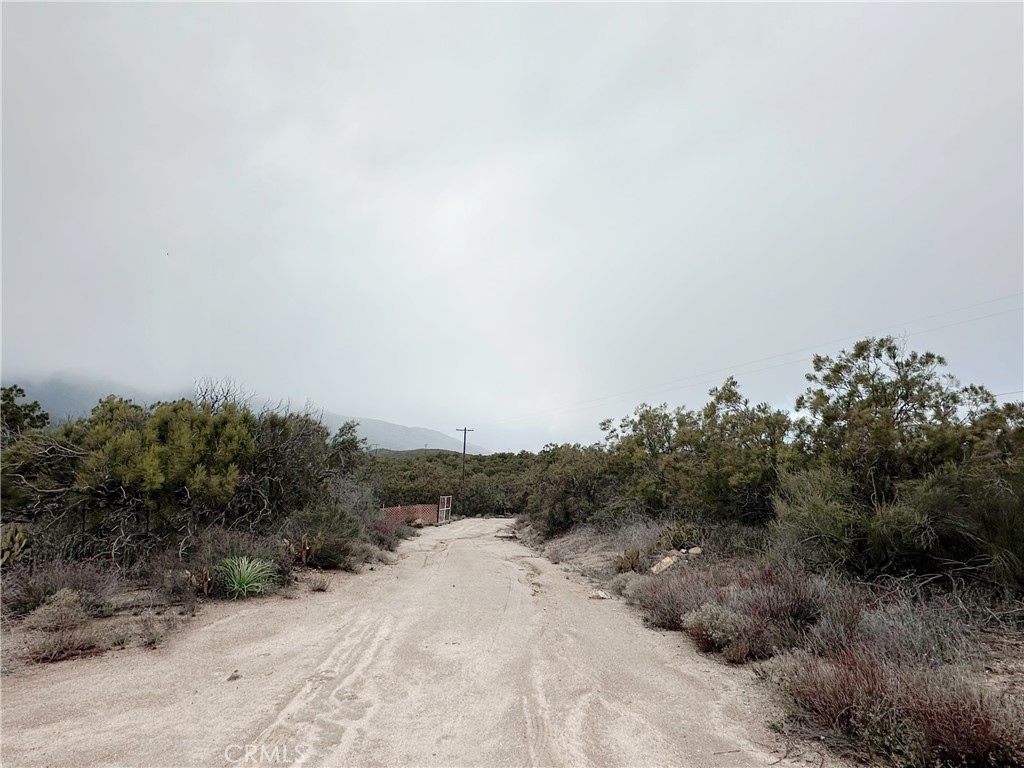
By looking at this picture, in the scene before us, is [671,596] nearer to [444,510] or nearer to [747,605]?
[747,605]

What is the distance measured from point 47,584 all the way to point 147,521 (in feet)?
8.97

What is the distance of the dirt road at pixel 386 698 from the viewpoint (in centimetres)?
371

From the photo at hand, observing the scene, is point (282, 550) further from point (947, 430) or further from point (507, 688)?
point (947, 430)

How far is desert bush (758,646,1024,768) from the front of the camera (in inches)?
131

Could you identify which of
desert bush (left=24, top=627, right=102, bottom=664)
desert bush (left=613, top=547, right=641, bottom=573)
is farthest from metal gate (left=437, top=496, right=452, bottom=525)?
desert bush (left=24, top=627, right=102, bottom=664)

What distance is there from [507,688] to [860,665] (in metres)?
3.21

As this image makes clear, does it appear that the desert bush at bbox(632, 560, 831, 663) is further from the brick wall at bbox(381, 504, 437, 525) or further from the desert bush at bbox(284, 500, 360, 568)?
the brick wall at bbox(381, 504, 437, 525)

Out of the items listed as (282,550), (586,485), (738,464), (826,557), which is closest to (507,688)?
(826,557)

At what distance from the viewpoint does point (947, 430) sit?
28.9ft

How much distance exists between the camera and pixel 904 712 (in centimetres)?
372

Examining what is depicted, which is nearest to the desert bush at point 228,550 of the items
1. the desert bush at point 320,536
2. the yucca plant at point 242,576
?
the yucca plant at point 242,576

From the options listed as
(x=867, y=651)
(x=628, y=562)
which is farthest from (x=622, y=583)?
(x=867, y=651)

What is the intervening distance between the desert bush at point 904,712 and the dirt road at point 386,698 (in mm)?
534

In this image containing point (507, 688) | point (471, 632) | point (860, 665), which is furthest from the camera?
point (471, 632)
